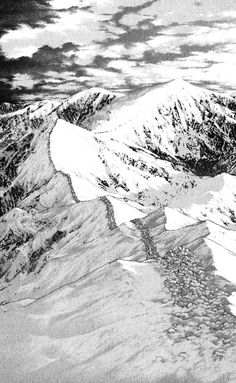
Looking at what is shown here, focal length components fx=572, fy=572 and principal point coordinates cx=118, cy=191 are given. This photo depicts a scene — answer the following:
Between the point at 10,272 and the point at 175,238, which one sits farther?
the point at 10,272

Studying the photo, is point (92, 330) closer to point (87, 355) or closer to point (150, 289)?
point (87, 355)

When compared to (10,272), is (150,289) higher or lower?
higher

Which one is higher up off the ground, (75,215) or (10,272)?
(75,215)

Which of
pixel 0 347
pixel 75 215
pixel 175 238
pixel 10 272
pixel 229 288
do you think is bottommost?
pixel 10 272

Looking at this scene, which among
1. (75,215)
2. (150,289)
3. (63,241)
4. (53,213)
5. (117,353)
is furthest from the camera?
(53,213)

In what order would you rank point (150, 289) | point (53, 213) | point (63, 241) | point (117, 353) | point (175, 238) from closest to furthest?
point (117, 353)
point (150, 289)
point (175, 238)
point (63, 241)
point (53, 213)

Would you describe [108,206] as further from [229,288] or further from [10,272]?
[229,288]

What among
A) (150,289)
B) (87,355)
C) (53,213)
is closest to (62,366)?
(87,355)

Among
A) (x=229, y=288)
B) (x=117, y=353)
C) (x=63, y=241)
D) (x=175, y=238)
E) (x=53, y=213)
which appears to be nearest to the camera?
(x=117, y=353)

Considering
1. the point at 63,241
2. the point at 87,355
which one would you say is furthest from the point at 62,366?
the point at 63,241
